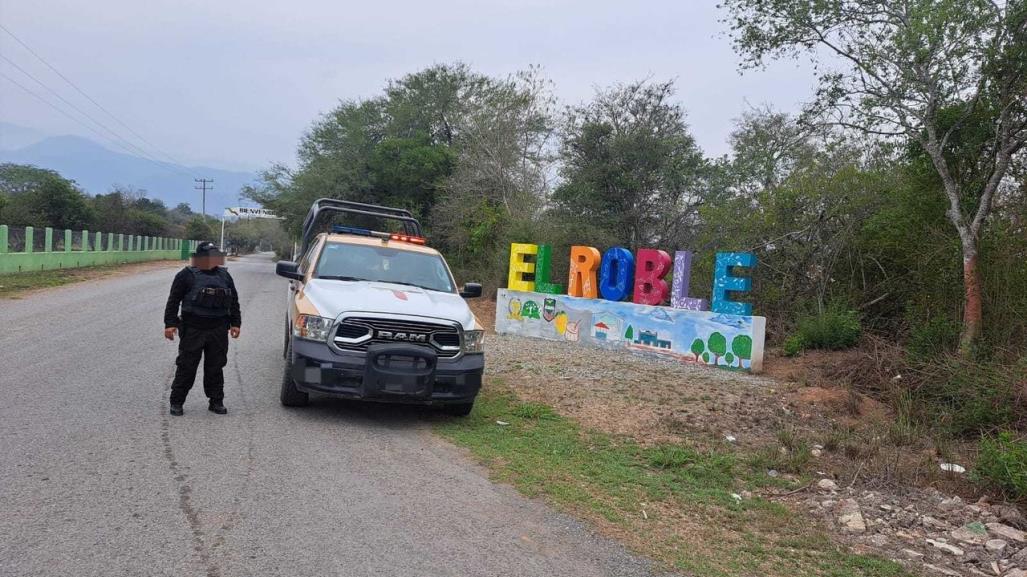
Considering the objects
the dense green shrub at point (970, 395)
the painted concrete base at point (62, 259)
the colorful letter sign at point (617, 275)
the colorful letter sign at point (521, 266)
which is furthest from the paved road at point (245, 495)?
the painted concrete base at point (62, 259)

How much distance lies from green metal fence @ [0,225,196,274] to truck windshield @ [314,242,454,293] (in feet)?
67.9

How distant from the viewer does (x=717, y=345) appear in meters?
12.7

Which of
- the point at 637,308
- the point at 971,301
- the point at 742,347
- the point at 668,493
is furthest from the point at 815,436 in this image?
the point at 637,308

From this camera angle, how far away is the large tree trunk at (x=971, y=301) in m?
9.70

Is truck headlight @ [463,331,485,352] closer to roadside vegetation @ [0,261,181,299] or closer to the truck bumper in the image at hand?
the truck bumper

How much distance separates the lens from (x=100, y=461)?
511cm

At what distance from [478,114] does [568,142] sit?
4934mm

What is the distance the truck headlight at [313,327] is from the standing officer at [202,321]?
648 millimetres

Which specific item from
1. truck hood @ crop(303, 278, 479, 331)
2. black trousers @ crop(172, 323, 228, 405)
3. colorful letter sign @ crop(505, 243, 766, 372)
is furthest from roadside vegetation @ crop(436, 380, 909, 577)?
colorful letter sign @ crop(505, 243, 766, 372)

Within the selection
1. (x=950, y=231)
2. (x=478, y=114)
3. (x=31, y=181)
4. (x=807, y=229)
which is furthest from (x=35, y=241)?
(x=31, y=181)

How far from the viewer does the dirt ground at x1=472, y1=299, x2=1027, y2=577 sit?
4.86 metres

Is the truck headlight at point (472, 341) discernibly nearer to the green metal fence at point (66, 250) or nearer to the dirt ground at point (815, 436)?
the dirt ground at point (815, 436)

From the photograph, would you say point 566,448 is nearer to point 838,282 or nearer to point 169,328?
point 169,328

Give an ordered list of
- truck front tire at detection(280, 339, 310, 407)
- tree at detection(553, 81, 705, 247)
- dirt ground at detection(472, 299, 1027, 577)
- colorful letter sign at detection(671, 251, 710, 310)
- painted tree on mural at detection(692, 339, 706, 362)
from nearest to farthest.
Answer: dirt ground at detection(472, 299, 1027, 577)
truck front tire at detection(280, 339, 310, 407)
painted tree on mural at detection(692, 339, 706, 362)
colorful letter sign at detection(671, 251, 710, 310)
tree at detection(553, 81, 705, 247)
